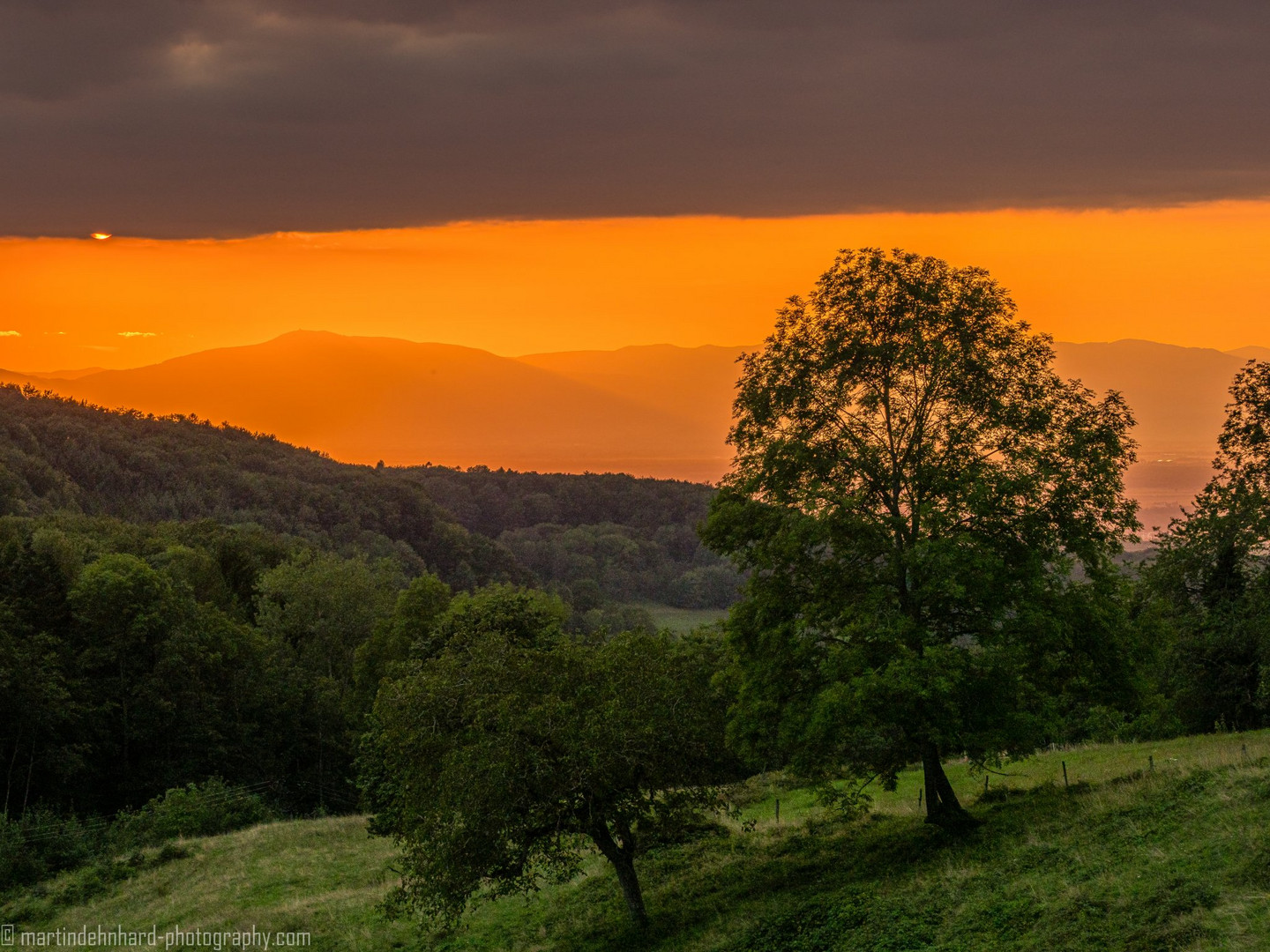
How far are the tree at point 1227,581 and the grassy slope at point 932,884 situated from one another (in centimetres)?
675

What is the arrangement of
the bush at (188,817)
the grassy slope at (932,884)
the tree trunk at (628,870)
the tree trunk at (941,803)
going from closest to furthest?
the grassy slope at (932,884) < the tree trunk at (628,870) < the tree trunk at (941,803) < the bush at (188,817)

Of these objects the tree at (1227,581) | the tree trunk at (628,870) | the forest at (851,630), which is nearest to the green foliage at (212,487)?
the tree at (1227,581)

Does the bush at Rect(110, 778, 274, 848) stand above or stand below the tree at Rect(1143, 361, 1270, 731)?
below

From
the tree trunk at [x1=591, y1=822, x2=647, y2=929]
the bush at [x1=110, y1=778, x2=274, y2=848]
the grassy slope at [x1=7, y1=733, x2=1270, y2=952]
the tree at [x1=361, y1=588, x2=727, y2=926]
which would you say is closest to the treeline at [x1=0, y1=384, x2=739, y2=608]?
the bush at [x1=110, y1=778, x2=274, y2=848]

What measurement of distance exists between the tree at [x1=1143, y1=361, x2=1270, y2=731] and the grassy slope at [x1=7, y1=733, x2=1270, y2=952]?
6.75 meters

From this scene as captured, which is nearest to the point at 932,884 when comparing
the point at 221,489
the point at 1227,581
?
the point at 1227,581

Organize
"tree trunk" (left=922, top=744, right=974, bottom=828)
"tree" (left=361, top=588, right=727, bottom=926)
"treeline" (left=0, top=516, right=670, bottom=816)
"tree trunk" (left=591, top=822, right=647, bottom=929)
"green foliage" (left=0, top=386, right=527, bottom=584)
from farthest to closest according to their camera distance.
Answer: "green foliage" (left=0, top=386, right=527, bottom=584) < "treeline" (left=0, top=516, right=670, bottom=816) < "tree trunk" (left=922, top=744, right=974, bottom=828) < "tree trunk" (left=591, top=822, right=647, bottom=929) < "tree" (left=361, top=588, right=727, bottom=926)

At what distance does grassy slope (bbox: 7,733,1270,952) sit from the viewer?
16.6 meters

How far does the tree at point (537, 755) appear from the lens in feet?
70.2

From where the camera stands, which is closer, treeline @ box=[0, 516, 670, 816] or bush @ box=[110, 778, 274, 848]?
bush @ box=[110, 778, 274, 848]

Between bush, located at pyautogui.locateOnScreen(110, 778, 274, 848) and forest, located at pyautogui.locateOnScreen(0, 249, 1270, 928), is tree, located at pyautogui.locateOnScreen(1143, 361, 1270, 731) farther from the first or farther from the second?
bush, located at pyautogui.locateOnScreen(110, 778, 274, 848)

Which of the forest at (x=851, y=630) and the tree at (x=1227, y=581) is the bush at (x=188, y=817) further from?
the tree at (x=1227, y=581)

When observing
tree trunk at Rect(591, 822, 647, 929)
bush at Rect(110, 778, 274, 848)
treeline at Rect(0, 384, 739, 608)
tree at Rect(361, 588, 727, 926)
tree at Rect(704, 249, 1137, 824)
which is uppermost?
A: treeline at Rect(0, 384, 739, 608)

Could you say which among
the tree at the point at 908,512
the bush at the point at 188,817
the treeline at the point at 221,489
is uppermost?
the treeline at the point at 221,489
